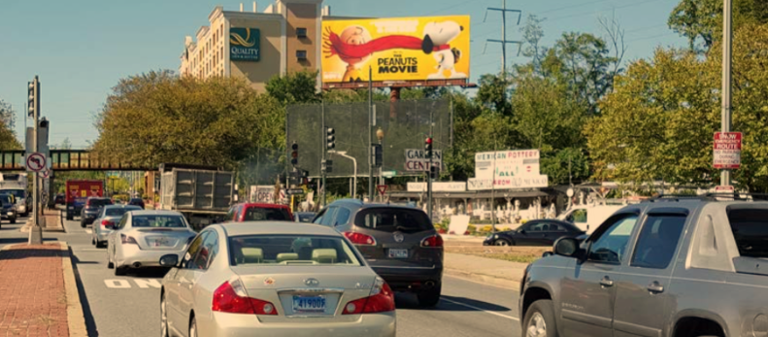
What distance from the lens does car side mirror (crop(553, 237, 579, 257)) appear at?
9938 millimetres

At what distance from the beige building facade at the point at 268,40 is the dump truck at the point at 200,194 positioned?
83.8m

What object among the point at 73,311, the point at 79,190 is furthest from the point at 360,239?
the point at 79,190

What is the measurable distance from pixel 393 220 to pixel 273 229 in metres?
7.77

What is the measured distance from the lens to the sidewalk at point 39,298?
42.9ft

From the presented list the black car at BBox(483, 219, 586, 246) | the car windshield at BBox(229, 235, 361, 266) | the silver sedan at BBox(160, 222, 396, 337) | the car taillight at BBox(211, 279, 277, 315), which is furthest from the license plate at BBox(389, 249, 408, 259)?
the black car at BBox(483, 219, 586, 246)

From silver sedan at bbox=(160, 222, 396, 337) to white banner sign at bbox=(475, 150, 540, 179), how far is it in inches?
1927

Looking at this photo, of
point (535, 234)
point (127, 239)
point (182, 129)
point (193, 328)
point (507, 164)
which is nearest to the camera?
point (193, 328)

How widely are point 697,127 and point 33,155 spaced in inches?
1075

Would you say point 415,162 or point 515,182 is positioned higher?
point 415,162

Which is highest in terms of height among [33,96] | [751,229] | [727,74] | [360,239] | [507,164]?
[33,96]

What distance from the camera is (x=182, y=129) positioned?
86.0m

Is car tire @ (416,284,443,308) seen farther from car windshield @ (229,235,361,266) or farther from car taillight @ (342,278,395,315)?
car taillight @ (342,278,395,315)

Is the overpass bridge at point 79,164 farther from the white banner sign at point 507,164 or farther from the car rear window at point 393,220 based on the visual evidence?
the car rear window at point 393,220

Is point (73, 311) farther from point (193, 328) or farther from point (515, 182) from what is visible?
point (515, 182)
